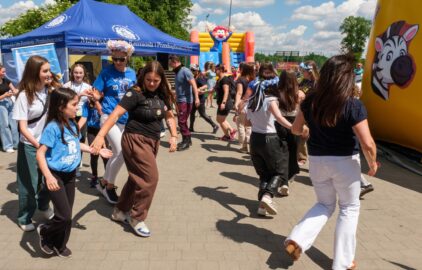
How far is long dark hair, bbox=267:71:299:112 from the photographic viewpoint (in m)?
4.77

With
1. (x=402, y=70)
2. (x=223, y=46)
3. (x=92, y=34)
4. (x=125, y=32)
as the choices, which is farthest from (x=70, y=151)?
(x=223, y=46)

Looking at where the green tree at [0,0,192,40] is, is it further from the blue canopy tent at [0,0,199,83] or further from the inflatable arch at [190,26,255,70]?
the blue canopy tent at [0,0,199,83]

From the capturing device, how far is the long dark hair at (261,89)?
4703 millimetres

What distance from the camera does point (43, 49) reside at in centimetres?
717

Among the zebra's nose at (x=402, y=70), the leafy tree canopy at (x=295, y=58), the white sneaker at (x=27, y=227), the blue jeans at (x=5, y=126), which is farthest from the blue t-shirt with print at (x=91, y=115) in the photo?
the leafy tree canopy at (x=295, y=58)

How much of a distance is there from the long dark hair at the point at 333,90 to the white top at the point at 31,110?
8.49 ft

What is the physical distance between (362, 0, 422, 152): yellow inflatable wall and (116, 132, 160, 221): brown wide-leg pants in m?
5.08

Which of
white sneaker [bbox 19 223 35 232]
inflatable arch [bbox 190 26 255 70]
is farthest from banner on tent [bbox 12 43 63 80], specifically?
inflatable arch [bbox 190 26 255 70]

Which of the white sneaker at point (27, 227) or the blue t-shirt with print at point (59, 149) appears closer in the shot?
the blue t-shirt with print at point (59, 149)

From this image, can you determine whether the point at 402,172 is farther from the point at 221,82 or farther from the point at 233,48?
the point at 233,48

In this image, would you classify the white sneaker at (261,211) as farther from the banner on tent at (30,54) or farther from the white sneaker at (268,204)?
the banner on tent at (30,54)

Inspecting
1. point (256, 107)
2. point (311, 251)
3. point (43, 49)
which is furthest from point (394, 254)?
point (43, 49)

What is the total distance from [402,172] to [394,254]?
3684mm

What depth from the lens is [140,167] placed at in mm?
3791
